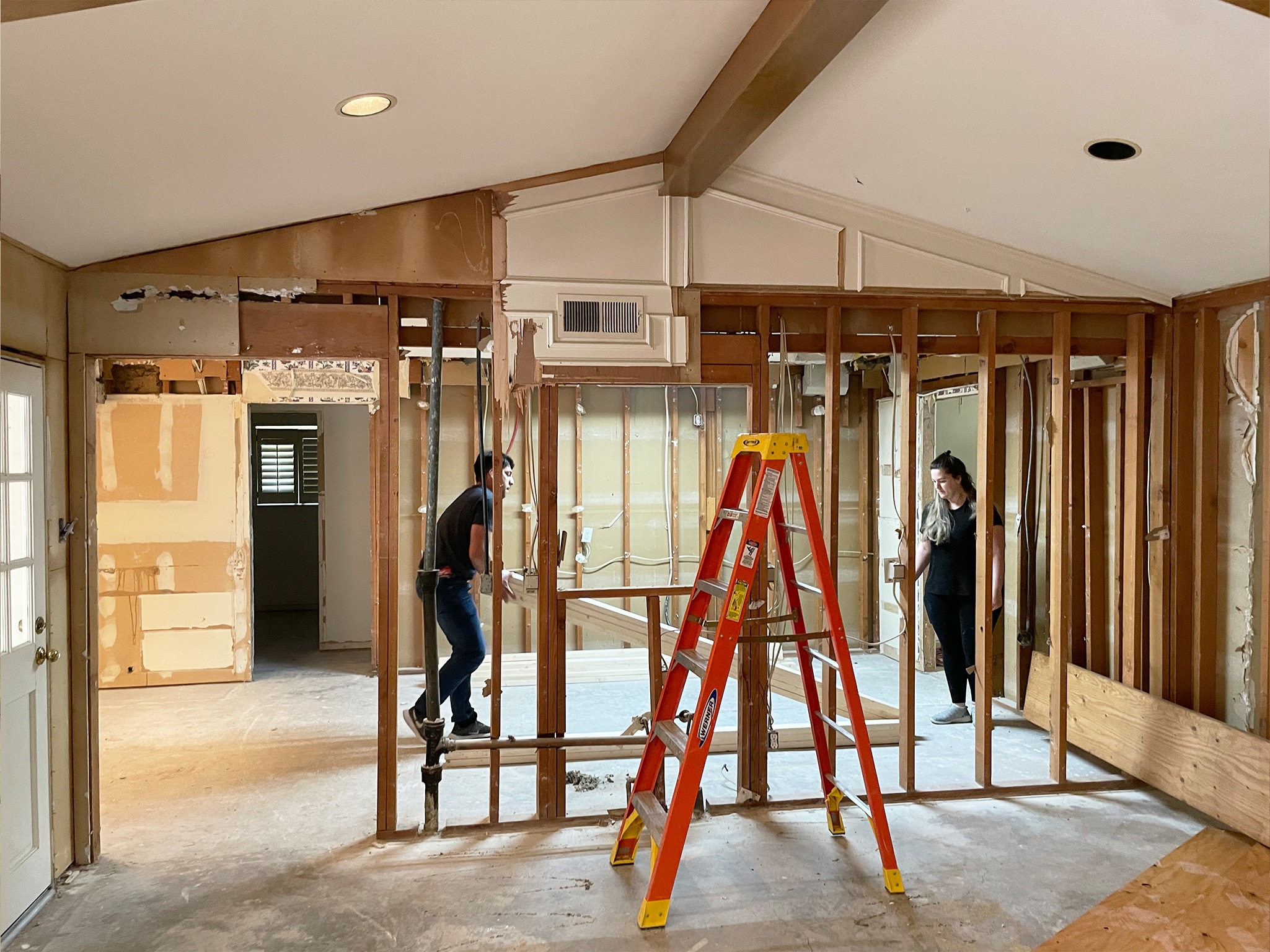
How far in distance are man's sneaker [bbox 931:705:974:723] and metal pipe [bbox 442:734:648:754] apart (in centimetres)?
213

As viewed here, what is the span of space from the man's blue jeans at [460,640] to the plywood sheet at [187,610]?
224cm

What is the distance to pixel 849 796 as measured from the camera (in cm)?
306

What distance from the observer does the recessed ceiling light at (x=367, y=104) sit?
2302 millimetres

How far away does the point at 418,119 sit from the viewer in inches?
99.8

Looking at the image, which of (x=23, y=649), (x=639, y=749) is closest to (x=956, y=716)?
(x=639, y=749)

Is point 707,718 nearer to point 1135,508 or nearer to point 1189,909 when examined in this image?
point 1189,909

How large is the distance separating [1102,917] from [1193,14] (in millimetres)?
2620

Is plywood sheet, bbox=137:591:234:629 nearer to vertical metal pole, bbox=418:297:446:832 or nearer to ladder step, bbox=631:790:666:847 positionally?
vertical metal pole, bbox=418:297:446:832

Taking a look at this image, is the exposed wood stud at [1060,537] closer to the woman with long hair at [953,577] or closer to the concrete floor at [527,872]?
the concrete floor at [527,872]

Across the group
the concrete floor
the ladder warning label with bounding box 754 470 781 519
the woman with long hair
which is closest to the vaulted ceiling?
the ladder warning label with bounding box 754 470 781 519

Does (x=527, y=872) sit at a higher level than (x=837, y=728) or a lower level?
lower

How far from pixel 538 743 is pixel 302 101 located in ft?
7.81

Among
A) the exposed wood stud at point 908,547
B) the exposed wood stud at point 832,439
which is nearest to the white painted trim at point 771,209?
the exposed wood stud at point 832,439

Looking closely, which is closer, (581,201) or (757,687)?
(581,201)
